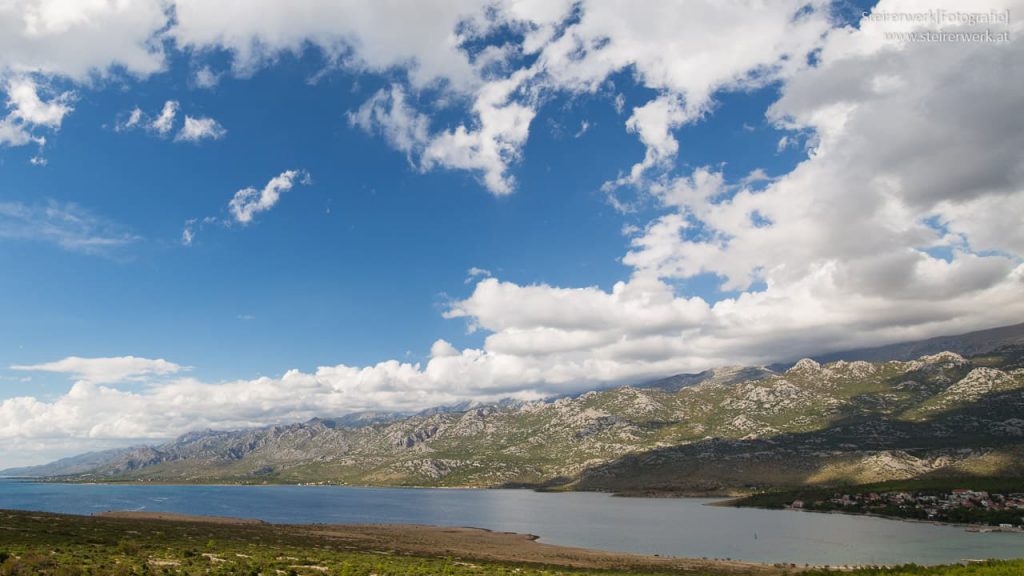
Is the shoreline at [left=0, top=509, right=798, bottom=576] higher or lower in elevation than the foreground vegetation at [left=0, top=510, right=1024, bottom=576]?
lower

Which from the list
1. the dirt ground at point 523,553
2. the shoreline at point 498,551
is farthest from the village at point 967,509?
the dirt ground at point 523,553

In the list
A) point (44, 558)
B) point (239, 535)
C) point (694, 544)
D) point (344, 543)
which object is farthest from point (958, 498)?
point (44, 558)

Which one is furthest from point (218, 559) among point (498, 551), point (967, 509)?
point (967, 509)

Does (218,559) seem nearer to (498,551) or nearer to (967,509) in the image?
(498,551)

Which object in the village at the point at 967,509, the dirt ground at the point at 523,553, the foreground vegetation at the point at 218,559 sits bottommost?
the village at the point at 967,509

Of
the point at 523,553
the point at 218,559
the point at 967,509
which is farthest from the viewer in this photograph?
the point at 967,509

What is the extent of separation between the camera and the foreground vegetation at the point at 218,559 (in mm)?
47875

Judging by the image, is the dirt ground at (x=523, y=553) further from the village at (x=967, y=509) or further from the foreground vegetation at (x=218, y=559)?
the village at (x=967, y=509)

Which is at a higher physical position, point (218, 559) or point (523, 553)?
point (218, 559)

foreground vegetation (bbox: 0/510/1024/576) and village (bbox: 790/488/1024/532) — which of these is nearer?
foreground vegetation (bbox: 0/510/1024/576)

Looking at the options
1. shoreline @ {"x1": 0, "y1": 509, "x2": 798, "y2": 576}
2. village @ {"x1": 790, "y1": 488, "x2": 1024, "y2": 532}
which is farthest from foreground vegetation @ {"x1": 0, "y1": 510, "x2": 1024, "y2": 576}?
village @ {"x1": 790, "y1": 488, "x2": 1024, "y2": 532}

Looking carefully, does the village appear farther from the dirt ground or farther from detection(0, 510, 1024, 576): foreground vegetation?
detection(0, 510, 1024, 576): foreground vegetation

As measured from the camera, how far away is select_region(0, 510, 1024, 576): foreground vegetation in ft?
157

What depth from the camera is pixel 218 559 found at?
5938cm
